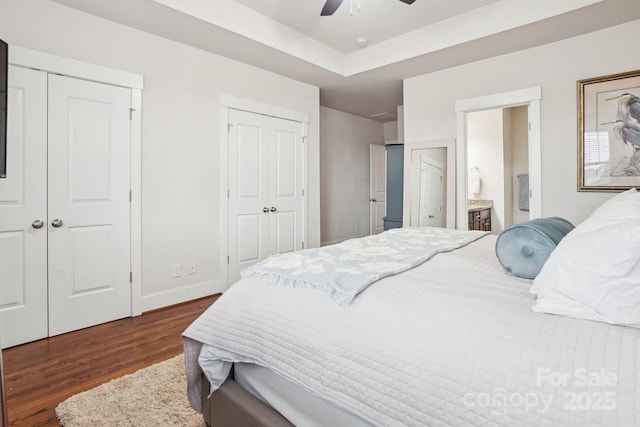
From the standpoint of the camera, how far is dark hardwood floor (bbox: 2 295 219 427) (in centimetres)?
176

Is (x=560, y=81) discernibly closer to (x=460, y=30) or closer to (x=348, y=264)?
(x=460, y=30)

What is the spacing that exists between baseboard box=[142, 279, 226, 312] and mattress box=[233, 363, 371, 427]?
2.16 m

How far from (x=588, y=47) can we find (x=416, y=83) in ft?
5.62

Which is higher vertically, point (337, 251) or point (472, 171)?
point (472, 171)

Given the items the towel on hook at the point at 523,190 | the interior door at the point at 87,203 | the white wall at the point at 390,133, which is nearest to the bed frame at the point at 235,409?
the interior door at the point at 87,203

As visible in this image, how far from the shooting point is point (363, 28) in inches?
140

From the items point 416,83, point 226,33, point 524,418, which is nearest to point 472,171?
point 416,83

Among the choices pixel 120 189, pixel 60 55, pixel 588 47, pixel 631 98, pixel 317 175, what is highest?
pixel 588 47

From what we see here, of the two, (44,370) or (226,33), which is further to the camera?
(226,33)

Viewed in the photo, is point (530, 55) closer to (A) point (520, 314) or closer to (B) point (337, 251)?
(B) point (337, 251)

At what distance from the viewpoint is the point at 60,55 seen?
2604mm

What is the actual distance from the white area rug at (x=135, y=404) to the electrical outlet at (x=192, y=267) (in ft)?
4.95

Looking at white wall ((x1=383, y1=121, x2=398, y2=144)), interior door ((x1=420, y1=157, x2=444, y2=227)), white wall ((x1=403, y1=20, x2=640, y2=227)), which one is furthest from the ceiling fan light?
white wall ((x1=383, y1=121, x2=398, y2=144))

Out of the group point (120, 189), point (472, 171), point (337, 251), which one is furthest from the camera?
point (472, 171)
